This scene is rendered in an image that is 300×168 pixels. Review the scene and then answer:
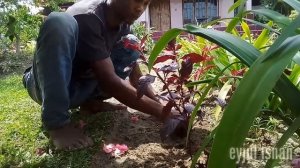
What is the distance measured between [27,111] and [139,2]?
1441 mm

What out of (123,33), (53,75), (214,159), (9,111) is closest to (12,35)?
(9,111)

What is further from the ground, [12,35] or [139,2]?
[139,2]

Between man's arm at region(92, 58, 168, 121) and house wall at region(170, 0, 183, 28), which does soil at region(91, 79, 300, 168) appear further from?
house wall at region(170, 0, 183, 28)

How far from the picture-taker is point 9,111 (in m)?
3.10

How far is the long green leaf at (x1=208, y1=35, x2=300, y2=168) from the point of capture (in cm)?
67

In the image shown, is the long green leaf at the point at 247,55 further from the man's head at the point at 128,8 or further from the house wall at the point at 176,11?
the house wall at the point at 176,11

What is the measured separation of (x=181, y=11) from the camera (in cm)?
1414

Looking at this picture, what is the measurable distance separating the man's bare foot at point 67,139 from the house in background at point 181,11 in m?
12.1

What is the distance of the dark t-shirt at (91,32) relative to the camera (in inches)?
79.0

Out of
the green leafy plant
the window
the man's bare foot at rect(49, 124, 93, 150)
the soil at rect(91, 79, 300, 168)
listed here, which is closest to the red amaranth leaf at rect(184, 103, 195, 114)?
the soil at rect(91, 79, 300, 168)

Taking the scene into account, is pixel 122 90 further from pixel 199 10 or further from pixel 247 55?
pixel 199 10

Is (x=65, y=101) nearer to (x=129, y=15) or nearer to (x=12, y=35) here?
(x=129, y=15)

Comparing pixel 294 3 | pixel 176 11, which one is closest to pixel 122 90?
pixel 294 3

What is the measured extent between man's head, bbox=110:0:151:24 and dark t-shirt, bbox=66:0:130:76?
0.09 metres
